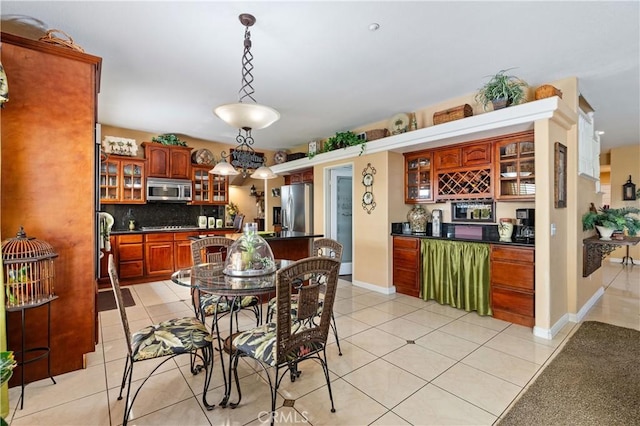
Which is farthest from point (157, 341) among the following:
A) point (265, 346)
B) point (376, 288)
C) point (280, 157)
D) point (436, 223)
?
point (280, 157)

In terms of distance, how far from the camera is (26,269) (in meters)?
2.02

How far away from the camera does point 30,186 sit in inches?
87.1

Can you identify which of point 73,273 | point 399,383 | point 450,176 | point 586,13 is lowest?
point 399,383

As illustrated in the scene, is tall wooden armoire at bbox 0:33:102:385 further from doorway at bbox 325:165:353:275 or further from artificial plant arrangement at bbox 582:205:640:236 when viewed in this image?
artificial plant arrangement at bbox 582:205:640:236

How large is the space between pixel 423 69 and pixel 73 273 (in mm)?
3709

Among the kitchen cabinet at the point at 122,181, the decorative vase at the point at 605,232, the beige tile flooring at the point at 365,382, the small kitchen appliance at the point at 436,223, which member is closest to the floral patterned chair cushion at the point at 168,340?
the beige tile flooring at the point at 365,382

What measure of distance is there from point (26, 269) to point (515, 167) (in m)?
4.61

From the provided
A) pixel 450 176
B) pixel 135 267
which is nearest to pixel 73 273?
pixel 135 267

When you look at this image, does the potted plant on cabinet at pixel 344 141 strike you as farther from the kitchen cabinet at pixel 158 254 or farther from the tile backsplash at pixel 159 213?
the kitchen cabinet at pixel 158 254

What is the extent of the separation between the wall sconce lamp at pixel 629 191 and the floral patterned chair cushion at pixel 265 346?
8.48 meters

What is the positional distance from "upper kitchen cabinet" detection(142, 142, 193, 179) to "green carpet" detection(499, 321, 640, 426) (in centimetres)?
589

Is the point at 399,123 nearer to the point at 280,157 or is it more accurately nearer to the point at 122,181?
the point at 280,157

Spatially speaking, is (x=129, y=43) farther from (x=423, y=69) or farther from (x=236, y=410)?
(x=236, y=410)

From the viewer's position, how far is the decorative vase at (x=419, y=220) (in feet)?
15.1
